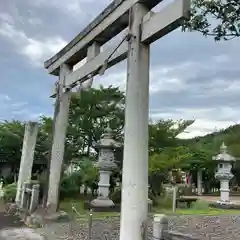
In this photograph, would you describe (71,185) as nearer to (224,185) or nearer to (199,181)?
(224,185)

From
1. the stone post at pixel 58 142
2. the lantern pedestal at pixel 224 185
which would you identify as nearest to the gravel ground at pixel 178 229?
the stone post at pixel 58 142

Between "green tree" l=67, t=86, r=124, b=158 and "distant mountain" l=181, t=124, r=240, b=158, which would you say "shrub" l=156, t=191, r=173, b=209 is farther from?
"distant mountain" l=181, t=124, r=240, b=158

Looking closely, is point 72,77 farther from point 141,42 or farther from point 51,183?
point 141,42

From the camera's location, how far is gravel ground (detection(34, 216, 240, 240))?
713 cm

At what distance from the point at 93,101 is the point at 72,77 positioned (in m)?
10.2

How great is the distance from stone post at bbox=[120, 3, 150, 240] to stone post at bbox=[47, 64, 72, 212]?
4.31m

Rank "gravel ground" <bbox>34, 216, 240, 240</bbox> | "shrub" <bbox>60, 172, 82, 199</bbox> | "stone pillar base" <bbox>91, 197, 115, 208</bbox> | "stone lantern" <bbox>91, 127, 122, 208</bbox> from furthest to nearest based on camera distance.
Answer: "shrub" <bbox>60, 172, 82, 199</bbox> < "stone lantern" <bbox>91, 127, 122, 208</bbox> < "stone pillar base" <bbox>91, 197, 115, 208</bbox> < "gravel ground" <bbox>34, 216, 240, 240</bbox>

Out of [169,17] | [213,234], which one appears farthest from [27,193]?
[169,17]

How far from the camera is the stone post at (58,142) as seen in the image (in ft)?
28.5

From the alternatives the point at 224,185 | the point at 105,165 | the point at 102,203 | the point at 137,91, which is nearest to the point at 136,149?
the point at 137,91

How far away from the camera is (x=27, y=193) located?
423 inches

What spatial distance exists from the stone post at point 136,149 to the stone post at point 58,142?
4.31 m

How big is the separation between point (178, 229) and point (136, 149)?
4207mm

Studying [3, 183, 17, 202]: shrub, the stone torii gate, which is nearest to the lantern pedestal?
[3, 183, 17, 202]: shrub
